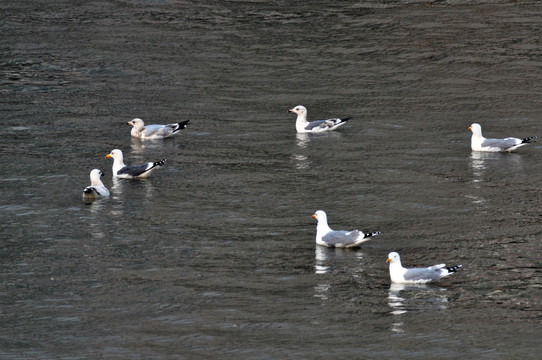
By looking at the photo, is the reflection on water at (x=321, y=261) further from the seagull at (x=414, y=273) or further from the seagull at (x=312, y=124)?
the seagull at (x=312, y=124)

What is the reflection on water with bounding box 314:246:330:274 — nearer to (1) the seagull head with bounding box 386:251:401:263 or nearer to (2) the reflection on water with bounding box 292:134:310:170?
(1) the seagull head with bounding box 386:251:401:263

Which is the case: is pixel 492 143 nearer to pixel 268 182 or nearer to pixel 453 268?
pixel 268 182

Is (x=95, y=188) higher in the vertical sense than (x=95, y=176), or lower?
lower

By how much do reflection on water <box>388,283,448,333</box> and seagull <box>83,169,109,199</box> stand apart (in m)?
7.82

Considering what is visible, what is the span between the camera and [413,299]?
17.1m

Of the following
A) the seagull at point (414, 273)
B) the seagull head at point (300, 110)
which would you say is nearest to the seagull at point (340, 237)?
the seagull at point (414, 273)

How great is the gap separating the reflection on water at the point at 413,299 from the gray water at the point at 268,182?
0.05 m

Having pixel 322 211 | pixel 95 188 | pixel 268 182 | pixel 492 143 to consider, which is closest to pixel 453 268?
pixel 322 211

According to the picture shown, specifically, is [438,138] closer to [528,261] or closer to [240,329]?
[528,261]

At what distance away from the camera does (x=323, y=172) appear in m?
24.8

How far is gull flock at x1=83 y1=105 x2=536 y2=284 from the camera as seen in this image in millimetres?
17594

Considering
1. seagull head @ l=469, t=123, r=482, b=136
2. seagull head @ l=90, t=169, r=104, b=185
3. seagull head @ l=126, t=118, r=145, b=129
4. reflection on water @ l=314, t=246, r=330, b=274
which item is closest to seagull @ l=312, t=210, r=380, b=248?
reflection on water @ l=314, t=246, r=330, b=274

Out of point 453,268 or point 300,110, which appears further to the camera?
point 300,110

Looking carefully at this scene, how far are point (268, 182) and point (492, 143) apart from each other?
5.96m
